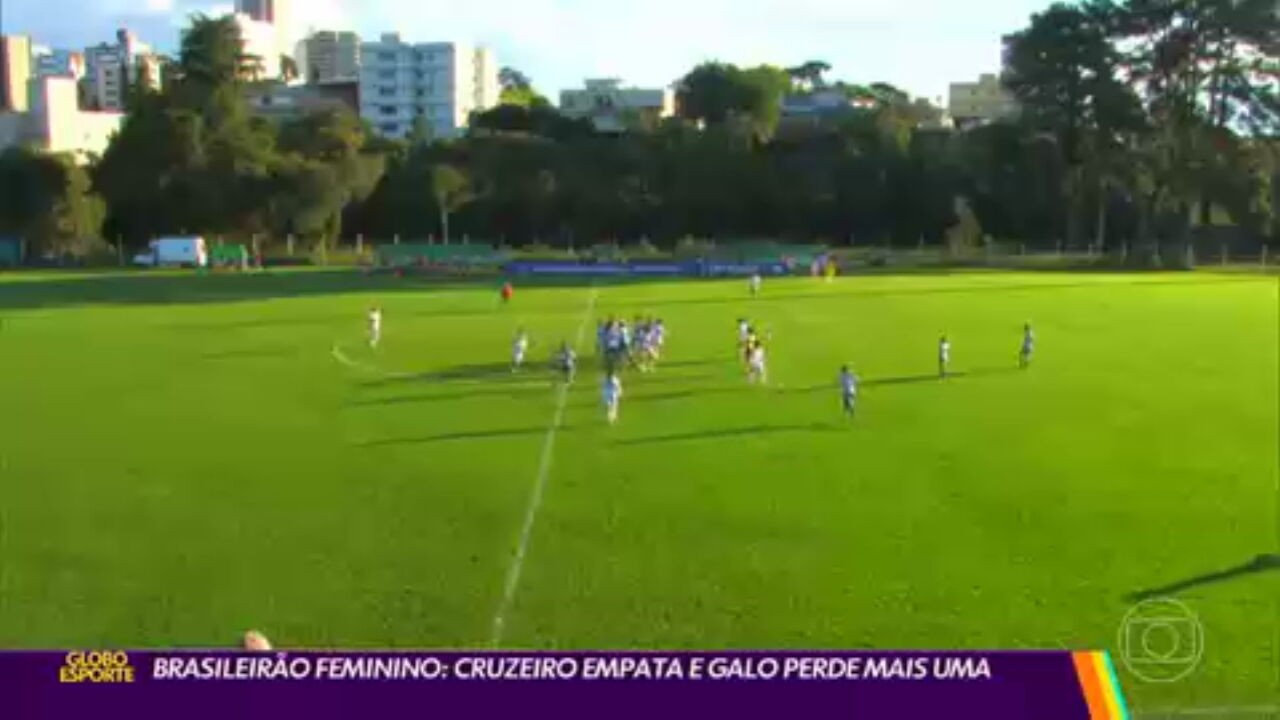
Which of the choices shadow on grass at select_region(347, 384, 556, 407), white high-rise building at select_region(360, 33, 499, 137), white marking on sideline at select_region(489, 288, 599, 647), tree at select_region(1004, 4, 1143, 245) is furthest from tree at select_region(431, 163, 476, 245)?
white marking on sideline at select_region(489, 288, 599, 647)

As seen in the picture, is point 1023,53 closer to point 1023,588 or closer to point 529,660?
point 1023,588

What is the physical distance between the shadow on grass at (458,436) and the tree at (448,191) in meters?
70.5

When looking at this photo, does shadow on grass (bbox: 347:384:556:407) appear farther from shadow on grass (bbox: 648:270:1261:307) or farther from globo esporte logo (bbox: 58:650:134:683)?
globo esporte logo (bbox: 58:650:134:683)

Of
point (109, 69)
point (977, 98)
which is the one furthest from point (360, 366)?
point (109, 69)

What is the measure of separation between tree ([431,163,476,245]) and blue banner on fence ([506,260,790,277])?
1650cm

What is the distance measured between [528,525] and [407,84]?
452ft

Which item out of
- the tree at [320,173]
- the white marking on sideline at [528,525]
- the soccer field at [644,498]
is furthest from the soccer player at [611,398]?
the tree at [320,173]

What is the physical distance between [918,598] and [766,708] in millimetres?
11346

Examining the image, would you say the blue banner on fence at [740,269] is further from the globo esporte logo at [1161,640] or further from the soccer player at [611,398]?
the globo esporte logo at [1161,640]

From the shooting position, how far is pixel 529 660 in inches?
149

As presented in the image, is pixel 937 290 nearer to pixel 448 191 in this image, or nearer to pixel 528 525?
pixel 448 191

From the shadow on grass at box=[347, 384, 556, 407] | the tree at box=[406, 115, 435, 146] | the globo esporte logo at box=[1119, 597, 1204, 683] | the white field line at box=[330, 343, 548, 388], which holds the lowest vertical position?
the globo esporte logo at box=[1119, 597, 1204, 683]

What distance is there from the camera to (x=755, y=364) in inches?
1203

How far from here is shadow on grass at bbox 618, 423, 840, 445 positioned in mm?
23859
